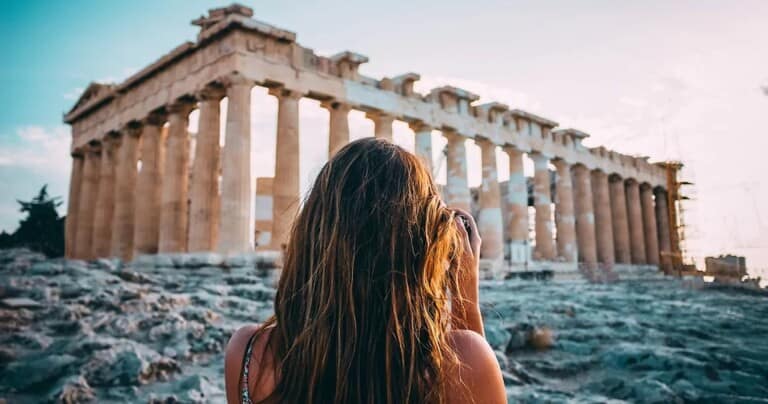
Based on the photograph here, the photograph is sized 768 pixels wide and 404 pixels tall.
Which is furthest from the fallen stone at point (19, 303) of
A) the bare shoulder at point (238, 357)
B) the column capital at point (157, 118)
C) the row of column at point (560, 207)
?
the column capital at point (157, 118)

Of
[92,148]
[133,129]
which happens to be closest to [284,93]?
[133,129]

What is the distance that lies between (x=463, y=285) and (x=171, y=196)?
738 inches

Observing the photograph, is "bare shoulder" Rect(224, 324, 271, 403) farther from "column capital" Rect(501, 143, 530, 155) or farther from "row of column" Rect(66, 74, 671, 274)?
"column capital" Rect(501, 143, 530, 155)

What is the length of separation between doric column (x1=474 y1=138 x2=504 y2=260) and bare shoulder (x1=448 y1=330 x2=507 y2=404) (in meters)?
22.5

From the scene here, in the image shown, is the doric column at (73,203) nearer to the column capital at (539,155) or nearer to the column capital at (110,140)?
the column capital at (110,140)

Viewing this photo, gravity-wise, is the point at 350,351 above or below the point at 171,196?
below

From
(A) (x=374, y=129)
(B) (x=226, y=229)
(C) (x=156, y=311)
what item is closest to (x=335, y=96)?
(A) (x=374, y=129)

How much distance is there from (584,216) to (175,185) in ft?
67.1

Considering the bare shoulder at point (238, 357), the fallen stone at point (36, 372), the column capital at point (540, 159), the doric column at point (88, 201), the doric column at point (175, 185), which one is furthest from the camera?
the column capital at point (540, 159)

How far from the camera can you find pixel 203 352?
6.86 m

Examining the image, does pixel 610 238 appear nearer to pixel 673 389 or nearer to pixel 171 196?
pixel 171 196

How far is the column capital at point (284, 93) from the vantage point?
60.0ft

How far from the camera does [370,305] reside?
1.62 m

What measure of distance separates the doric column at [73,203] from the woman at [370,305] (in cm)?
2672
